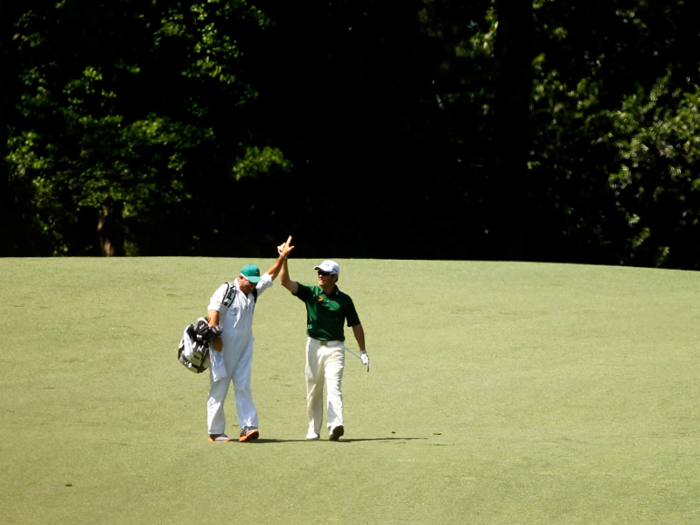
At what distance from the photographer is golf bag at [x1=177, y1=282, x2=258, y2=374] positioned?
9766 millimetres

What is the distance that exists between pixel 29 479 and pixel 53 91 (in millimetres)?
23019

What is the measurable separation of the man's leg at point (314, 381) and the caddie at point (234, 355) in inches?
25.9

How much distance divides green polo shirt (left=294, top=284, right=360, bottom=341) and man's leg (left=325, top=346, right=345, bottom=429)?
0.54ft

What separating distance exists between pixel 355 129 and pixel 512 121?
4.71 m

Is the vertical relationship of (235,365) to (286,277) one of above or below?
below

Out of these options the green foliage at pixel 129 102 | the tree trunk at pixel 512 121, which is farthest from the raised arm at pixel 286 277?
the tree trunk at pixel 512 121

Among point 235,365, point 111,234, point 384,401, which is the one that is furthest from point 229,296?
point 111,234

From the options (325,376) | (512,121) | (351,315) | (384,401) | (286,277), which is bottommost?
(384,401)

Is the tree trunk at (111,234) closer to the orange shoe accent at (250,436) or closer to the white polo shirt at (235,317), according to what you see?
the white polo shirt at (235,317)

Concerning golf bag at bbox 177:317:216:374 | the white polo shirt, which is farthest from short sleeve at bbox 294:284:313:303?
golf bag at bbox 177:317:216:374

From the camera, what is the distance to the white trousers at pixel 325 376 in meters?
10.3

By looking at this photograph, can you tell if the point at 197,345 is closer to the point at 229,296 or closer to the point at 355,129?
the point at 229,296

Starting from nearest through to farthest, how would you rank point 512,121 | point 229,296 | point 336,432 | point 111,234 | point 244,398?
point 229,296 < point 244,398 < point 336,432 < point 111,234 < point 512,121

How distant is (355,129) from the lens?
105ft
